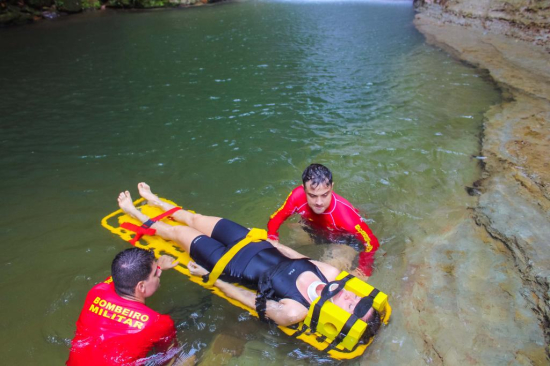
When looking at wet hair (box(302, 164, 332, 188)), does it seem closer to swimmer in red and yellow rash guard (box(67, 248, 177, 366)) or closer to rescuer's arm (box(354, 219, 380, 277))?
rescuer's arm (box(354, 219, 380, 277))

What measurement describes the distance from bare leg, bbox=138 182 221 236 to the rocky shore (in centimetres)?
264

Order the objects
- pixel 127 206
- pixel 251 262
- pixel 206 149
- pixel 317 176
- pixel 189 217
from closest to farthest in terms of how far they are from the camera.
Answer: pixel 251 262
pixel 317 176
pixel 189 217
pixel 127 206
pixel 206 149

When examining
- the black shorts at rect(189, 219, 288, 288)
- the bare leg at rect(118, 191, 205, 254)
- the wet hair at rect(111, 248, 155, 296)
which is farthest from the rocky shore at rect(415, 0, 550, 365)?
the bare leg at rect(118, 191, 205, 254)

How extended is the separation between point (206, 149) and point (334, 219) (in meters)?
3.57

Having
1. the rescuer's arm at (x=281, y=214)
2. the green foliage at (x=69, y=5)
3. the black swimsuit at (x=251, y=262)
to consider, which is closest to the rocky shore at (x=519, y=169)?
the black swimsuit at (x=251, y=262)

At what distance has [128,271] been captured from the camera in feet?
10.4

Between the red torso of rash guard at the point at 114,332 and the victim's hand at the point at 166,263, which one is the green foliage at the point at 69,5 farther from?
the red torso of rash guard at the point at 114,332

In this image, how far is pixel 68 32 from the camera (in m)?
18.1

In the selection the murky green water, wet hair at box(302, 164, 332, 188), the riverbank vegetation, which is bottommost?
the murky green water

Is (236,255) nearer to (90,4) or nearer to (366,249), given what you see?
(366,249)

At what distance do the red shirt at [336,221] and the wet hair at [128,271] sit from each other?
1.67 metres

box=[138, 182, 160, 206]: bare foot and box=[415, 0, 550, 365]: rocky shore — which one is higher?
box=[415, 0, 550, 365]: rocky shore

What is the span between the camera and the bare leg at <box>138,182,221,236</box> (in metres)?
4.40

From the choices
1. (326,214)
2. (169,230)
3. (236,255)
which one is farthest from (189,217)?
(326,214)
